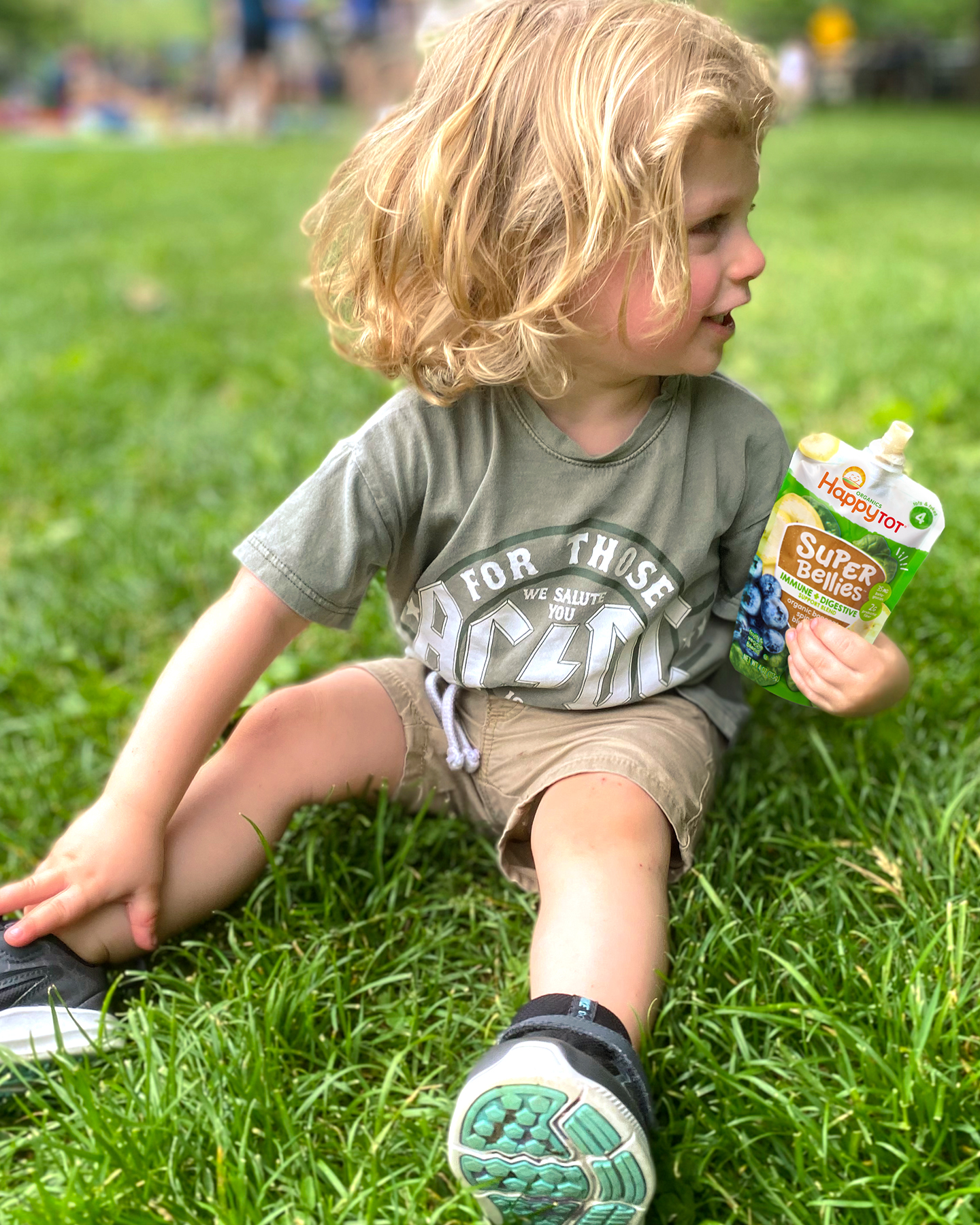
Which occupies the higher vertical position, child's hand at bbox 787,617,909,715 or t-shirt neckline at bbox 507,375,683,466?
t-shirt neckline at bbox 507,375,683,466

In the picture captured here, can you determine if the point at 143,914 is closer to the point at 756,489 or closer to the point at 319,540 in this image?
the point at 319,540

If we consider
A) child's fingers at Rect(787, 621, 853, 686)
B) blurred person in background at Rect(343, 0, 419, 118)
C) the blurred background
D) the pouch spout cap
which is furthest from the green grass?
the blurred background

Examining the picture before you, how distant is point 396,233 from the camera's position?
147 centimetres

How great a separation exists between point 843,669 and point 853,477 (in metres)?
0.24

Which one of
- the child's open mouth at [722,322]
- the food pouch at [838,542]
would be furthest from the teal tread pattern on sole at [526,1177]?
the child's open mouth at [722,322]

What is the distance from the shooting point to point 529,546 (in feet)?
5.09

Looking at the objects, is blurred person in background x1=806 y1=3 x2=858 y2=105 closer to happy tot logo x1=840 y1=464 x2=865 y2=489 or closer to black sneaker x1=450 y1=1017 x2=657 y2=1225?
happy tot logo x1=840 y1=464 x2=865 y2=489

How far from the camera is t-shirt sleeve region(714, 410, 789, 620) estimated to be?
5.29ft

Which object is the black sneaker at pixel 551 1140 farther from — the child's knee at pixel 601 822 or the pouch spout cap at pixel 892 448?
the pouch spout cap at pixel 892 448

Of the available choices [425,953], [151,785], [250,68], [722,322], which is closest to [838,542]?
[722,322]

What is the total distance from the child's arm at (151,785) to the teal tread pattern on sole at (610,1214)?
0.64m

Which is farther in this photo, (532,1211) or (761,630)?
(761,630)

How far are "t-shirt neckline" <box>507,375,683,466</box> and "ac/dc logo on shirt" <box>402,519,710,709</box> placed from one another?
9 cm

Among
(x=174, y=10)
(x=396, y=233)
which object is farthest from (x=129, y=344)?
(x=174, y=10)
